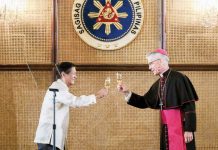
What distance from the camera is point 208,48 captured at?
510 centimetres

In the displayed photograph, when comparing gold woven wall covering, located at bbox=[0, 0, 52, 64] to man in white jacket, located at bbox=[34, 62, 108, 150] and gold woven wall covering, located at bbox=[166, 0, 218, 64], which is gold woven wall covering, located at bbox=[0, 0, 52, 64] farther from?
gold woven wall covering, located at bbox=[166, 0, 218, 64]

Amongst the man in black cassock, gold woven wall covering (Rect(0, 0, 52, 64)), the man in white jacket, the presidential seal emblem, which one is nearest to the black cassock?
the man in black cassock

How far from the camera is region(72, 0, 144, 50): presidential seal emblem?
5062 mm

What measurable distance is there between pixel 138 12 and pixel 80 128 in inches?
63.4

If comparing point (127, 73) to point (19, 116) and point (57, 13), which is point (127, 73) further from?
point (19, 116)

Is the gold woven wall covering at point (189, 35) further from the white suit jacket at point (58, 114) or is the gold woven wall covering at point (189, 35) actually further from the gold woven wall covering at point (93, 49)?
the white suit jacket at point (58, 114)

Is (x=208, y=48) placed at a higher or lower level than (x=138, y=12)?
lower

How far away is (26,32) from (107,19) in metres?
1.01

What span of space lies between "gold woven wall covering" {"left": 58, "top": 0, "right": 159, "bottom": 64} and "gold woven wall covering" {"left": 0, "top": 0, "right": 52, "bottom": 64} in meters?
0.17

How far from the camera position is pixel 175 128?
388 cm

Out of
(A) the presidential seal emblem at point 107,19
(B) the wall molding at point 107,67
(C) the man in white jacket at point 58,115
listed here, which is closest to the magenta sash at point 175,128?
(C) the man in white jacket at point 58,115

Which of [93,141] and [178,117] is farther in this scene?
[93,141]

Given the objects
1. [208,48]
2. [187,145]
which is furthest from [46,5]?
[187,145]

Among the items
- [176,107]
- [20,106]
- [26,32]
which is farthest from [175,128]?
[26,32]
